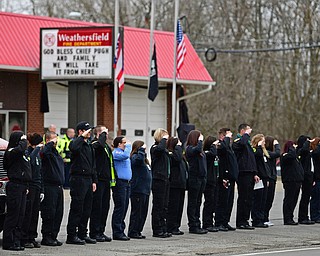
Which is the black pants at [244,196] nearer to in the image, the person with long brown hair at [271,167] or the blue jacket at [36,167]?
the person with long brown hair at [271,167]

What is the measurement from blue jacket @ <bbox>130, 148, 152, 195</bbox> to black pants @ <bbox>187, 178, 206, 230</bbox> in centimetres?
116

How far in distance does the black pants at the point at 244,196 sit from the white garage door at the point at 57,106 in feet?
50.9

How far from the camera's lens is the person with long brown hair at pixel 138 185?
16.8 m

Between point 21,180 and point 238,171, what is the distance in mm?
5419

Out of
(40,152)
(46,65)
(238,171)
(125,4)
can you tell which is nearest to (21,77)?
(46,65)

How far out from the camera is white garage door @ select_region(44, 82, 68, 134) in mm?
33594

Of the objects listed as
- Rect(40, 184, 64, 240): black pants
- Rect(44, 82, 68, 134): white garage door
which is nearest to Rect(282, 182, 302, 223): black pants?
Rect(40, 184, 64, 240): black pants

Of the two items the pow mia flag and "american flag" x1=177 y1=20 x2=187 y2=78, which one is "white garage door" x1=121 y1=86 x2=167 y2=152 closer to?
"american flag" x1=177 y1=20 x2=187 y2=78

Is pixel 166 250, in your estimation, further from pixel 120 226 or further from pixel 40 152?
pixel 40 152

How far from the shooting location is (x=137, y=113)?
3631 centimetres

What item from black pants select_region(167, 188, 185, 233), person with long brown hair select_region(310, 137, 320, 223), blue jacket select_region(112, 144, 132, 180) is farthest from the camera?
person with long brown hair select_region(310, 137, 320, 223)

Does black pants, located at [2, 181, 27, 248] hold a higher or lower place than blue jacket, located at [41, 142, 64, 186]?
lower

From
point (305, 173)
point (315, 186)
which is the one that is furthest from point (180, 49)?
point (305, 173)

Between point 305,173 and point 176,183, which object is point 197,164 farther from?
point 305,173
